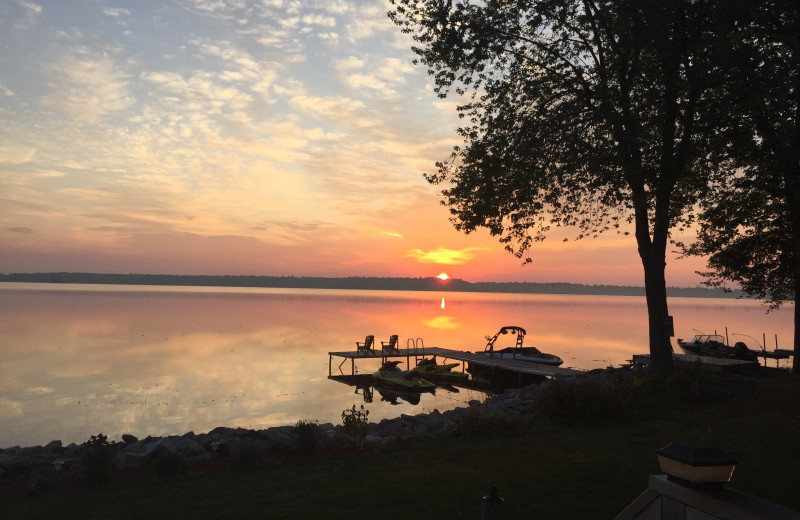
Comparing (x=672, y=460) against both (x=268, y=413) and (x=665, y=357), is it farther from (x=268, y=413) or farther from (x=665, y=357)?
(x=268, y=413)

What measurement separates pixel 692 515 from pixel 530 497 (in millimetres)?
6278

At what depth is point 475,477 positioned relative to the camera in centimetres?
1116

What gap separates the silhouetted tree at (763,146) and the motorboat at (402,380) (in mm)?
17537

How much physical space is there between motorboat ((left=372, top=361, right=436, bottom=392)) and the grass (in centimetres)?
1986

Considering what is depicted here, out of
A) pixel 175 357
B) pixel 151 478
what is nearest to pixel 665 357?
pixel 151 478

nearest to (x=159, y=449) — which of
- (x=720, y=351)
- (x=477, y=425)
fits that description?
(x=477, y=425)

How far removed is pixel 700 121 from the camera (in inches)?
712

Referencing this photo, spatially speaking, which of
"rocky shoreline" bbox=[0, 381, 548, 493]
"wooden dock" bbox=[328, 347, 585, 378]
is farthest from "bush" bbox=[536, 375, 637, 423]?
"wooden dock" bbox=[328, 347, 585, 378]

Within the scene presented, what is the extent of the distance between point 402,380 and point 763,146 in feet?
75.9

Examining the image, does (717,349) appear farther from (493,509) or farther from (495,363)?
(493,509)

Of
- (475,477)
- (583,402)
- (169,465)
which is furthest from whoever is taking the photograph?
(583,402)

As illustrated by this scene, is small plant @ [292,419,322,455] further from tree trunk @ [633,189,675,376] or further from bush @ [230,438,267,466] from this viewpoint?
tree trunk @ [633,189,675,376]

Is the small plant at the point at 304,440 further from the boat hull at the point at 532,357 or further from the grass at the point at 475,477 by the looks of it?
the boat hull at the point at 532,357

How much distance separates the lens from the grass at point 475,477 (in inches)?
385
